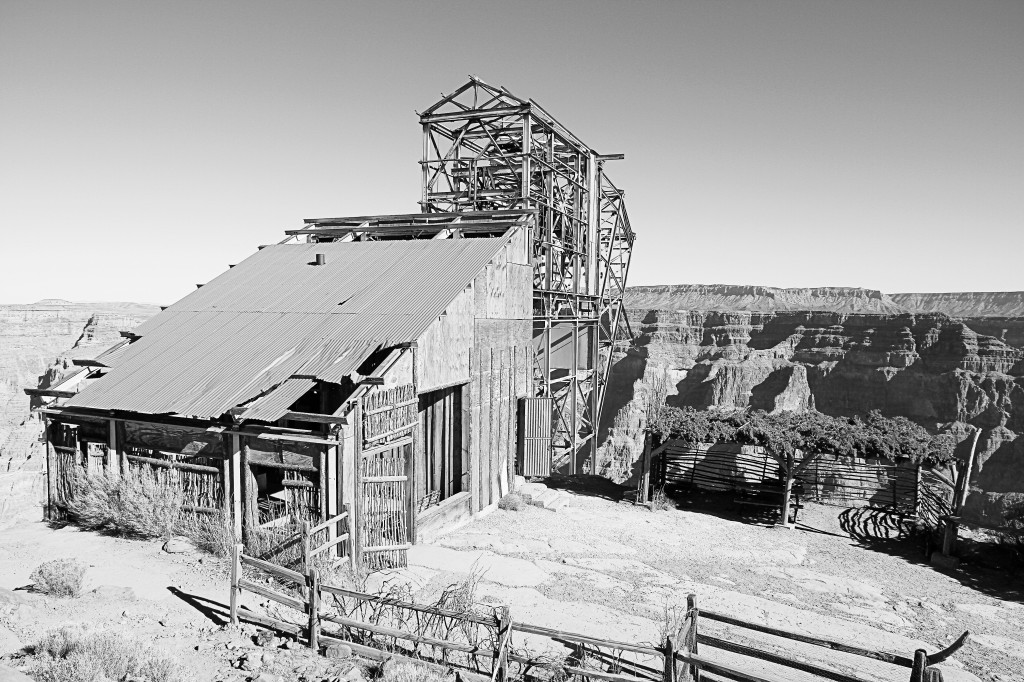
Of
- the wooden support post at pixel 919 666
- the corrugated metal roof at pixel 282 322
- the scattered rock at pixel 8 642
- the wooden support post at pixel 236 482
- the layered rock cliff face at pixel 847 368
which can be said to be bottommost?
the layered rock cliff face at pixel 847 368

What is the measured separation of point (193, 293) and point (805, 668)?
1697 centimetres

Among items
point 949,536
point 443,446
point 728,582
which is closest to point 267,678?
point 728,582

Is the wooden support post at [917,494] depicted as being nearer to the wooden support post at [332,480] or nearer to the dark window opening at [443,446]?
the dark window opening at [443,446]

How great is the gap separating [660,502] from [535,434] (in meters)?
4.14

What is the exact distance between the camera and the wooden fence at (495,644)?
7574mm

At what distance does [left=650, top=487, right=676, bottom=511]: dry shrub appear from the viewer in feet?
62.1

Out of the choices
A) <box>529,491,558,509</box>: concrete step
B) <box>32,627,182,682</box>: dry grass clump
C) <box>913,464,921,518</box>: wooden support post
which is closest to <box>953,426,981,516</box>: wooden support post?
<box>913,464,921,518</box>: wooden support post

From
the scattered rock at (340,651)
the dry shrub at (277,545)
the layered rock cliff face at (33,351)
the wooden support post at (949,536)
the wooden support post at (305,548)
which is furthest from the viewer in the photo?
the layered rock cliff face at (33,351)

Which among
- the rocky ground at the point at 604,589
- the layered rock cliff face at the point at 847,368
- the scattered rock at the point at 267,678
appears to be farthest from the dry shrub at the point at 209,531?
the layered rock cliff face at the point at 847,368

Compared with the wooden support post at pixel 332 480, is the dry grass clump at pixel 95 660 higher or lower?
lower

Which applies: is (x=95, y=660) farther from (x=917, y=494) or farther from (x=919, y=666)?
(x=917, y=494)

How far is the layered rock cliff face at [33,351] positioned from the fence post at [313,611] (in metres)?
26.8

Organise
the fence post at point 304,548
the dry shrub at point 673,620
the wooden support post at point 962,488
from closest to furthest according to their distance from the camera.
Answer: the fence post at point 304,548 → the dry shrub at point 673,620 → the wooden support post at point 962,488

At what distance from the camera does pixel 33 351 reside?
→ 69750mm
